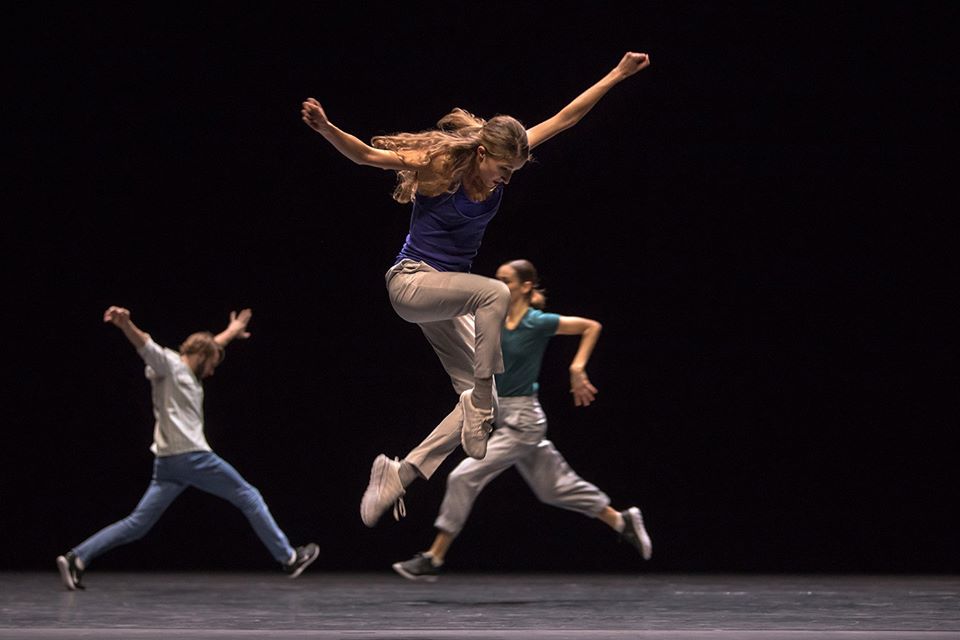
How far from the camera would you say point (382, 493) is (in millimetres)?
3900

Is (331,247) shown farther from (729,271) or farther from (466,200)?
(466,200)

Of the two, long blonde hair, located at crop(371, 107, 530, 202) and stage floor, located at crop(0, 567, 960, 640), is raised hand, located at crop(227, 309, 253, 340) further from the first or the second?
long blonde hair, located at crop(371, 107, 530, 202)

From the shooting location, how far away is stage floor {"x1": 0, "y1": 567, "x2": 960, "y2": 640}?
12.7 ft

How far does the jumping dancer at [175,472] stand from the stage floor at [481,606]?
0.62 feet

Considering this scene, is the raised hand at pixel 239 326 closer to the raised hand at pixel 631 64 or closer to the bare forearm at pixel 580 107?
the bare forearm at pixel 580 107

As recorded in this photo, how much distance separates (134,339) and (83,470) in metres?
1.59

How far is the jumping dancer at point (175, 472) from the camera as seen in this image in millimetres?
5379

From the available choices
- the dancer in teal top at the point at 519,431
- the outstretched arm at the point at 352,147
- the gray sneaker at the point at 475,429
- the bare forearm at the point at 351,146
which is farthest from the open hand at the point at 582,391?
the bare forearm at the point at 351,146

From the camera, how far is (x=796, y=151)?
6555 mm

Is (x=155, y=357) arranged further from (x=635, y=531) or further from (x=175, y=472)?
(x=635, y=531)

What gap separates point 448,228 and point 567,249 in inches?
114

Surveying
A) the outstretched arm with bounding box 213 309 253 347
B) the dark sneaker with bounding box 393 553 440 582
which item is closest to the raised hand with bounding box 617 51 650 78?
the dark sneaker with bounding box 393 553 440 582

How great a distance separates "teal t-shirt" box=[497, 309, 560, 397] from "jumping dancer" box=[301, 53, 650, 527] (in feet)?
4.94

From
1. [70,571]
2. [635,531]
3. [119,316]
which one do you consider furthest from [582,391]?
[70,571]
